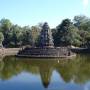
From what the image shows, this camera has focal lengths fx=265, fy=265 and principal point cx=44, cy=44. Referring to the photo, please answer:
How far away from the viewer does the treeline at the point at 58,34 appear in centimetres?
8494

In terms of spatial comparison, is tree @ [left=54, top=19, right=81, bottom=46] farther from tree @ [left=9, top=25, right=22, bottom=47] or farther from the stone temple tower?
the stone temple tower

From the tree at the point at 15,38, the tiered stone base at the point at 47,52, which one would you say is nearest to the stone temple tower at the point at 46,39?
the tiered stone base at the point at 47,52

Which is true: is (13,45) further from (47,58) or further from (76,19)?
(47,58)

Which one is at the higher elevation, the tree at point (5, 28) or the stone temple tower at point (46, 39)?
the tree at point (5, 28)

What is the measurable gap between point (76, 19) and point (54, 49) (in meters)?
47.5

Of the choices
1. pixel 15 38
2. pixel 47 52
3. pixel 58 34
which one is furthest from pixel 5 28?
pixel 47 52

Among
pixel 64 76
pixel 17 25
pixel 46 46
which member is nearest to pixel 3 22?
pixel 17 25

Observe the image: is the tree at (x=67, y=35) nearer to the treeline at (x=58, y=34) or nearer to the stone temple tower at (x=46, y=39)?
the treeline at (x=58, y=34)

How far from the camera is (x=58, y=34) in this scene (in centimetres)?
8762

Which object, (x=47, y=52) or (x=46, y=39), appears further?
A: (x=46, y=39)

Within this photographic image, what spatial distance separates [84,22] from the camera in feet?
337

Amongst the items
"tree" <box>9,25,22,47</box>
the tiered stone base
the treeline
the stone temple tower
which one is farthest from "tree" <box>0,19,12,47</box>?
the tiered stone base

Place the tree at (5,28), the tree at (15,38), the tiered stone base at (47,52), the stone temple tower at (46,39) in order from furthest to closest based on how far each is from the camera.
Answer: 1. the tree at (5,28)
2. the tree at (15,38)
3. the stone temple tower at (46,39)
4. the tiered stone base at (47,52)

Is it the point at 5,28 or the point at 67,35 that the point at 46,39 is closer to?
the point at 67,35
